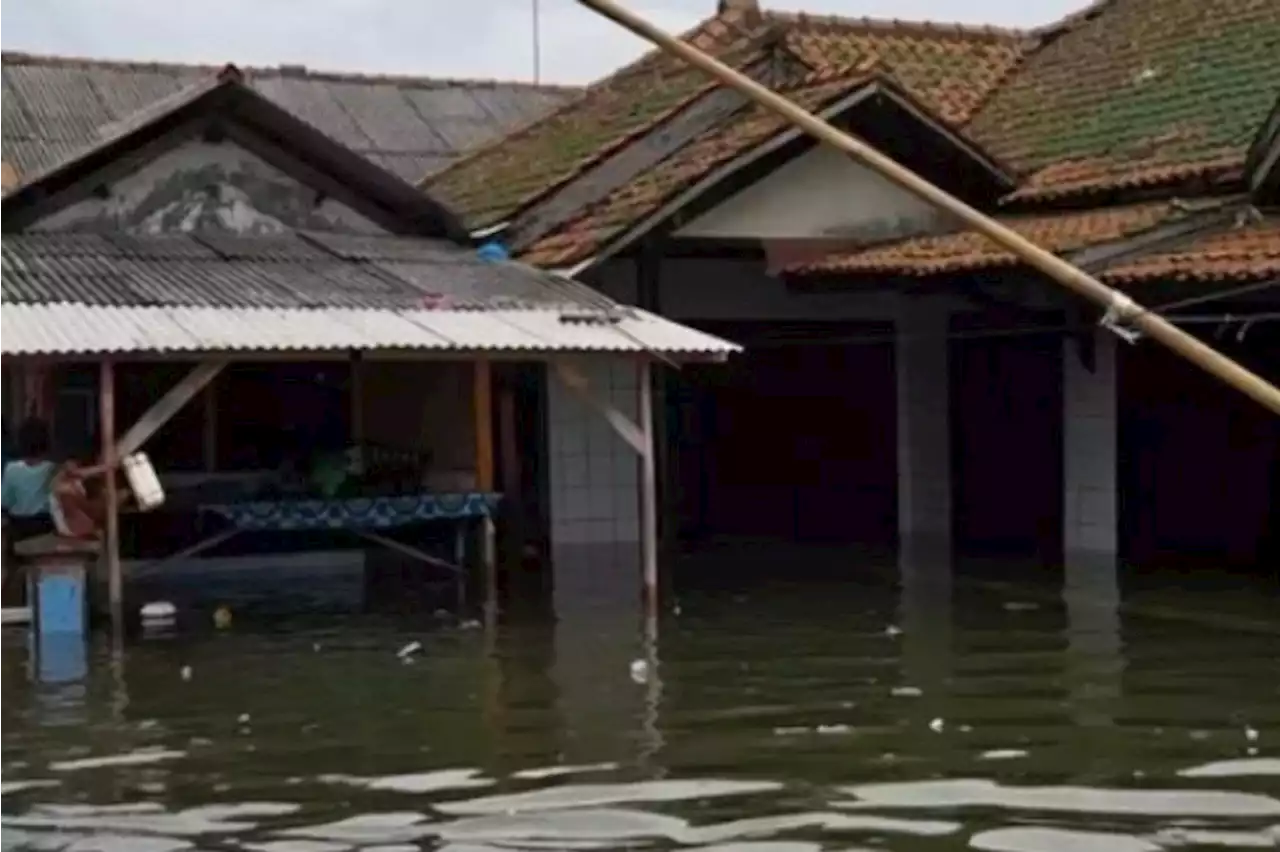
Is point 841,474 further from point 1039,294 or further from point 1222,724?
point 1222,724

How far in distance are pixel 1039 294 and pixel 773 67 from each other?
11.6 feet

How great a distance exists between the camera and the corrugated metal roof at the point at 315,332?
12.9 metres

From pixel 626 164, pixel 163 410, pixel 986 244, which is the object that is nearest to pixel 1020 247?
pixel 163 410

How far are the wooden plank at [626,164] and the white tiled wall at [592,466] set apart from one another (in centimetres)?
127

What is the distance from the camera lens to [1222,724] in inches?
371

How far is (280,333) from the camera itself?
13453mm

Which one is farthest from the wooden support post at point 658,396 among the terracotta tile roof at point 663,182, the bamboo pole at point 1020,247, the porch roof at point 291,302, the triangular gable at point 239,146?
the bamboo pole at point 1020,247

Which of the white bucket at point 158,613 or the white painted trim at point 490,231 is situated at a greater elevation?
the white painted trim at point 490,231

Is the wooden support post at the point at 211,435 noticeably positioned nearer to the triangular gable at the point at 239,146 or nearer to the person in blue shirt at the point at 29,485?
the triangular gable at the point at 239,146

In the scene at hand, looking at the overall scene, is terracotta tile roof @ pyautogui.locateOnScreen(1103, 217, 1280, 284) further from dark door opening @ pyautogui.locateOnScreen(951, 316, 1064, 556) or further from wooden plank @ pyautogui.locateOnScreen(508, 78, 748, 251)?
wooden plank @ pyautogui.locateOnScreen(508, 78, 748, 251)

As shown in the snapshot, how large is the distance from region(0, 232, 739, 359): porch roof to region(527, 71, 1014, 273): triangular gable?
800 millimetres

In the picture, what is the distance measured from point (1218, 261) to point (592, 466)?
580 cm

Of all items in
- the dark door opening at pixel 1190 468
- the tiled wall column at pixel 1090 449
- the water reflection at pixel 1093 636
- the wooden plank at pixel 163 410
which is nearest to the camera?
the water reflection at pixel 1093 636

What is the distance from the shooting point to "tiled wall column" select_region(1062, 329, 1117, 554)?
16.3 meters
